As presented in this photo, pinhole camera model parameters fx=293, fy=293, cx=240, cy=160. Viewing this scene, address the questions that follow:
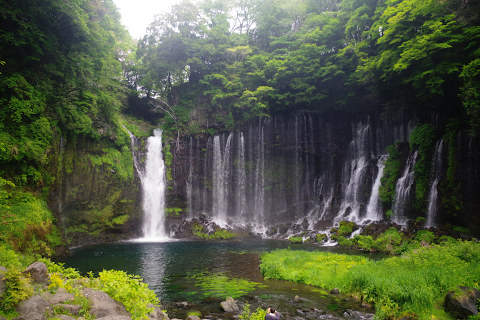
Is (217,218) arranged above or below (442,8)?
below

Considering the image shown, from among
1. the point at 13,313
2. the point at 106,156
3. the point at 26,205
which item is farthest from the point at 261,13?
the point at 13,313

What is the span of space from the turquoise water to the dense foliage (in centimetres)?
1893

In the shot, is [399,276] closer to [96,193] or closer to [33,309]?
[33,309]

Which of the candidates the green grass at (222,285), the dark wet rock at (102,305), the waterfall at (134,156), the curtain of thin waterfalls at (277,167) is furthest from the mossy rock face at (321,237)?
the dark wet rock at (102,305)

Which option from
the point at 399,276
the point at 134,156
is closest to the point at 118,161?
the point at 134,156

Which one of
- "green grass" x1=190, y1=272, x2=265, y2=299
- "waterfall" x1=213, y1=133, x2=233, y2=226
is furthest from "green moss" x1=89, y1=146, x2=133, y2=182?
"green grass" x1=190, y1=272, x2=265, y2=299

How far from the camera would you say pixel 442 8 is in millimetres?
20984

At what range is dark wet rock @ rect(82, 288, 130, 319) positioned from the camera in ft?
18.0

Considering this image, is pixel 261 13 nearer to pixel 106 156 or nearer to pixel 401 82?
pixel 401 82

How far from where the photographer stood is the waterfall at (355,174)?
1137 inches

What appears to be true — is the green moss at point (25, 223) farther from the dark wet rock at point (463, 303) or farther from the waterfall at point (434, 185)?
the waterfall at point (434, 185)

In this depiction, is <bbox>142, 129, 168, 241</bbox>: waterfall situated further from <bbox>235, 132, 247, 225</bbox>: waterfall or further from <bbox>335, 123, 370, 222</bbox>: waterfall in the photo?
<bbox>335, 123, 370, 222</bbox>: waterfall

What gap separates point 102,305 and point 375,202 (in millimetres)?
26449

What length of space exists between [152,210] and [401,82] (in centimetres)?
2726
